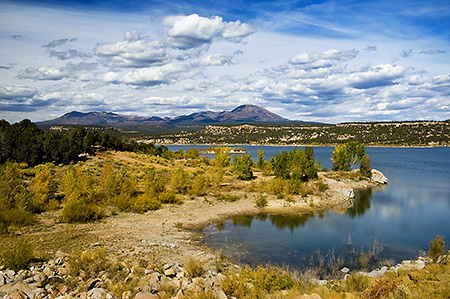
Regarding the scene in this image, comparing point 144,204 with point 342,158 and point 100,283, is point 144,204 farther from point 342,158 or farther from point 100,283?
point 342,158

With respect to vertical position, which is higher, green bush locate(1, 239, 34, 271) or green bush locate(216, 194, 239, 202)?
green bush locate(1, 239, 34, 271)

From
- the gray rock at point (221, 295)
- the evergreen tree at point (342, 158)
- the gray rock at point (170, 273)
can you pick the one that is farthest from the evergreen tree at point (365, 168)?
the gray rock at point (221, 295)

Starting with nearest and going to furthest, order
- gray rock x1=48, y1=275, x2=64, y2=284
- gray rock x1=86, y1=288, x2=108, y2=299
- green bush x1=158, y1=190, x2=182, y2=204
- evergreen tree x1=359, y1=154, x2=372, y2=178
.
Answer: gray rock x1=86, y1=288, x2=108, y2=299 → gray rock x1=48, y1=275, x2=64, y2=284 → green bush x1=158, y1=190, x2=182, y2=204 → evergreen tree x1=359, y1=154, x2=372, y2=178

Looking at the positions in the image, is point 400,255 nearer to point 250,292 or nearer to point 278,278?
point 278,278

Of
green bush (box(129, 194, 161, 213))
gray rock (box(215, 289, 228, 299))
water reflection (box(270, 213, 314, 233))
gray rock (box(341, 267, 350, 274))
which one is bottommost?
water reflection (box(270, 213, 314, 233))

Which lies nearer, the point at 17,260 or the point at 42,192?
the point at 17,260

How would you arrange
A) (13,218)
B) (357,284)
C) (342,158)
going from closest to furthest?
(357,284) < (13,218) < (342,158)

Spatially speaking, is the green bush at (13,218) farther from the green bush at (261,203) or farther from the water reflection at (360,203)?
the water reflection at (360,203)

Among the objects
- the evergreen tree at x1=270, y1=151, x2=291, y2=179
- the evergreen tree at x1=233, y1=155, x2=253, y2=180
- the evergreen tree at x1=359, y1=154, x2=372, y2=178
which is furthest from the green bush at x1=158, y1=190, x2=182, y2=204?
the evergreen tree at x1=359, y1=154, x2=372, y2=178

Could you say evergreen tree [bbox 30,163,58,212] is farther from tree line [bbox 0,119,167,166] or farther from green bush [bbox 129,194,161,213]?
tree line [bbox 0,119,167,166]

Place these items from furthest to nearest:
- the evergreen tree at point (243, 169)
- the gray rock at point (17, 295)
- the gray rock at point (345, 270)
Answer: the evergreen tree at point (243, 169) < the gray rock at point (345, 270) < the gray rock at point (17, 295)

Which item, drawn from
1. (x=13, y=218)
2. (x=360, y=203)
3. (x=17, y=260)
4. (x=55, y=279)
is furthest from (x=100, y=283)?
(x=360, y=203)

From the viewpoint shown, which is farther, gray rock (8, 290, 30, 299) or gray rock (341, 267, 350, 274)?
gray rock (341, 267, 350, 274)

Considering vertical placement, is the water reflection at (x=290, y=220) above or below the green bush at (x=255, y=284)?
below
